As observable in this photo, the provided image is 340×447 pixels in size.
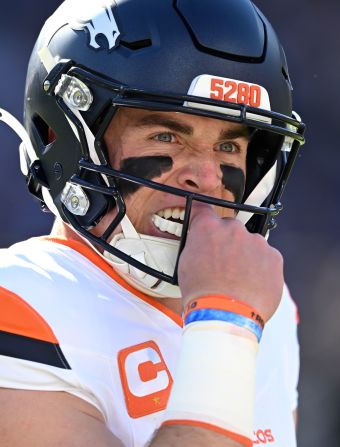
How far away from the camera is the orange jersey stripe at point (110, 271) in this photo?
174cm

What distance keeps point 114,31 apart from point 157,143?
0.25 metres

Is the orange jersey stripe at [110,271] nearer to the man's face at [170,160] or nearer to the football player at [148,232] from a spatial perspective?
the football player at [148,232]

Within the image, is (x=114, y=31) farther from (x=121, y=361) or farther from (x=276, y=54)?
(x=121, y=361)

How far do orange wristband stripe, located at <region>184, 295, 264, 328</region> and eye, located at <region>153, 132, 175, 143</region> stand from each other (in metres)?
0.44

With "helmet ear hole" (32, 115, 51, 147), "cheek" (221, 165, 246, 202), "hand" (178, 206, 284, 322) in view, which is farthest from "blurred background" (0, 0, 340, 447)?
"hand" (178, 206, 284, 322)

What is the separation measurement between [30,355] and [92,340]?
0.13 m

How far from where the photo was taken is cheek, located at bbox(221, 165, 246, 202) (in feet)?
5.74

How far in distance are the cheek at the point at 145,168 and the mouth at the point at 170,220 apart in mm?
69

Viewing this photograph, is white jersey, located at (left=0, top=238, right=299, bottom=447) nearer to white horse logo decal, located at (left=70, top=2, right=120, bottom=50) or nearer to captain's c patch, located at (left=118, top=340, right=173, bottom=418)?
captain's c patch, located at (left=118, top=340, right=173, bottom=418)

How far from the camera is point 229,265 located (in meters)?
1.44

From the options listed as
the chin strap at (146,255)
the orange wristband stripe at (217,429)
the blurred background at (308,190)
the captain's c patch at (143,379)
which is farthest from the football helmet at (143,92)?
the blurred background at (308,190)

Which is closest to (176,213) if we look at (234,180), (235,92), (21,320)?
(234,180)

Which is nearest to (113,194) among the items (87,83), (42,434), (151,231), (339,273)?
(151,231)

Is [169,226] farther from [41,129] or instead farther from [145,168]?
[41,129]
